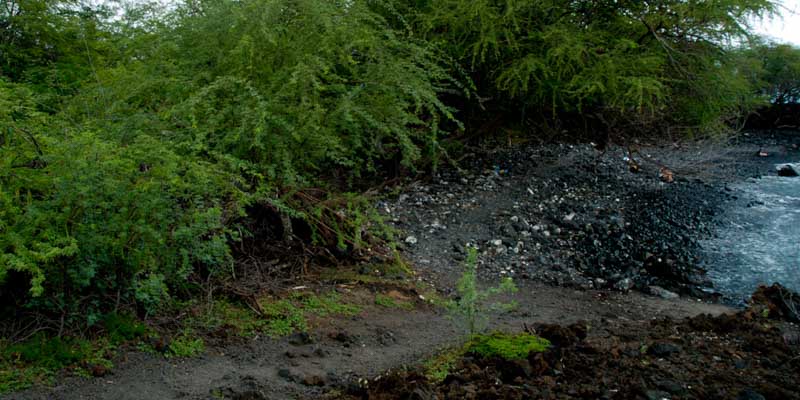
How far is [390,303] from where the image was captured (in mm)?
4516

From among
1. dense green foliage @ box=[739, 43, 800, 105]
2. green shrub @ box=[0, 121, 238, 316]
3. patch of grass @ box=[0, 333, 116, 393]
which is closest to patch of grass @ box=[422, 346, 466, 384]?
green shrub @ box=[0, 121, 238, 316]

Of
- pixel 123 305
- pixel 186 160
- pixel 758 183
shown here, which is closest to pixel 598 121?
pixel 758 183

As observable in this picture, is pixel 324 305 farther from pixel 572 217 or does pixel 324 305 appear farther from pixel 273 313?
pixel 572 217

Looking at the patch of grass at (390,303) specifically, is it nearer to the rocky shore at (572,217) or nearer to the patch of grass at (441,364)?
the rocky shore at (572,217)

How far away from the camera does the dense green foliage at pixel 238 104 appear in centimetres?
335

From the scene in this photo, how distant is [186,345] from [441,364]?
129 centimetres

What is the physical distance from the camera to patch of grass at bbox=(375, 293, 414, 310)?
4480mm

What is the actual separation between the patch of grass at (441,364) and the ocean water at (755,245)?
336 centimetres

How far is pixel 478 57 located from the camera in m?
8.55

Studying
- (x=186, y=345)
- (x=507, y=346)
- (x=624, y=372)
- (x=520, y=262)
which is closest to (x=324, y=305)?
(x=186, y=345)

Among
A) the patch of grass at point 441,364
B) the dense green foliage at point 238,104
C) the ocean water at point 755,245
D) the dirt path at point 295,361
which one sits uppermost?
the dense green foliage at point 238,104

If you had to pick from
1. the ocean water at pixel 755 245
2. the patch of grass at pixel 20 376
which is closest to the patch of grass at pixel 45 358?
the patch of grass at pixel 20 376

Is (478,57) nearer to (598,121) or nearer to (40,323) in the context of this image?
Answer: (598,121)

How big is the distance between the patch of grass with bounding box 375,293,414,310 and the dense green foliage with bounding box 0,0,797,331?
1.83ft
